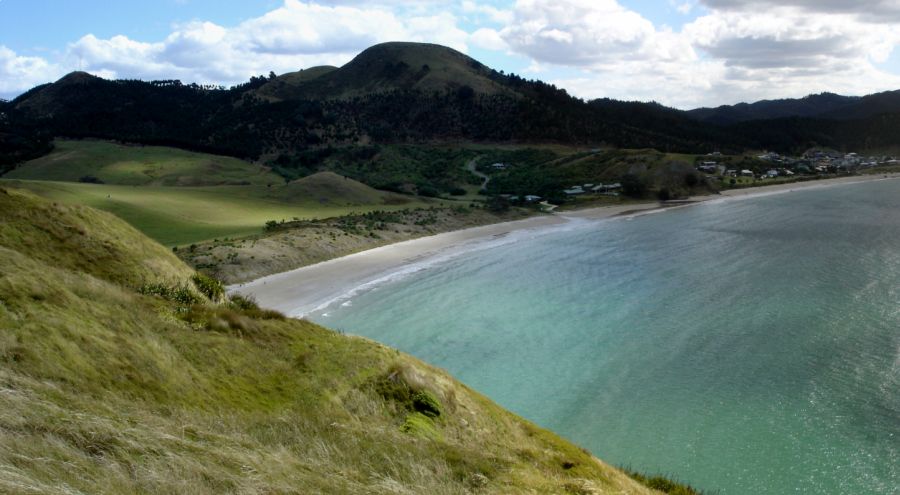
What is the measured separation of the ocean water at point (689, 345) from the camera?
65.4 feet

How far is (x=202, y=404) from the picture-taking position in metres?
12.1

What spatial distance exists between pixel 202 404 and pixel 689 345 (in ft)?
80.7

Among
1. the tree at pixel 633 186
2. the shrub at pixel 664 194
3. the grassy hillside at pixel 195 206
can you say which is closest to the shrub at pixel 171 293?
the grassy hillside at pixel 195 206

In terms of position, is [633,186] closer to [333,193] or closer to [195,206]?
[333,193]

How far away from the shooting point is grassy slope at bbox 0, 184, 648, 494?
768 centimetres

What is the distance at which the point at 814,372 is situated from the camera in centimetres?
2614

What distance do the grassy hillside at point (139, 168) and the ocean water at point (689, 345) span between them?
61825 millimetres

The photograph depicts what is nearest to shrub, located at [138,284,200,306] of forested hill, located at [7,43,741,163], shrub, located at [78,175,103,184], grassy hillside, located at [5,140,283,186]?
grassy hillside, located at [5,140,283,186]

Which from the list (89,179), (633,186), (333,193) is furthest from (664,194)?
(89,179)

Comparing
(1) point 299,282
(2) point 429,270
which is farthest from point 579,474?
(2) point 429,270

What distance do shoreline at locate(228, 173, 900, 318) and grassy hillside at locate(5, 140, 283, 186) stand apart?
45.6 metres

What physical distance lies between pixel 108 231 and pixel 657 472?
64.0 feet

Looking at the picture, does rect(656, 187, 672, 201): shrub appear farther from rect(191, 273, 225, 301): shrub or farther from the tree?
rect(191, 273, 225, 301): shrub

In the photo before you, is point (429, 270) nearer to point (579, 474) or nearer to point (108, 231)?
point (108, 231)
